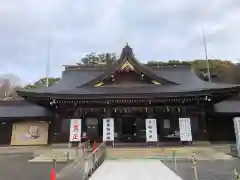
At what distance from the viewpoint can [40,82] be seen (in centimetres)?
4678

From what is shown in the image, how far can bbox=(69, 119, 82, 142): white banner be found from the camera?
50.8 feet

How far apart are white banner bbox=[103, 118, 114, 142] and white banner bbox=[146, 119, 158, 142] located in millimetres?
2180

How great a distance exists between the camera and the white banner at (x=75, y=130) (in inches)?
610

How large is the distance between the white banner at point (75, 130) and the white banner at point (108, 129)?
5.15 feet

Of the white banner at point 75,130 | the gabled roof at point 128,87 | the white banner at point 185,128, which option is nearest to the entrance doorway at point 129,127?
the gabled roof at point 128,87

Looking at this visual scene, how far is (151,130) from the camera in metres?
15.3

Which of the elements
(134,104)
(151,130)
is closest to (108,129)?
(134,104)

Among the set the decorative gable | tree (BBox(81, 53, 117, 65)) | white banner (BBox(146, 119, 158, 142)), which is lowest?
white banner (BBox(146, 119, 158, 142))

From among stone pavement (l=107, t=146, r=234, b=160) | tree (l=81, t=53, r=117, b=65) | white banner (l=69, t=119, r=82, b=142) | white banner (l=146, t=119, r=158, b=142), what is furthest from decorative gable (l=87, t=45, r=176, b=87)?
tree (l=81, t=53, r=117, b=65)

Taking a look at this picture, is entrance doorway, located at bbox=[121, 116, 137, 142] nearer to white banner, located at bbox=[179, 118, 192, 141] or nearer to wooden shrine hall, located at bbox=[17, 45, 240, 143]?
wooden shrine hall, located at bbox=[17, 45, 240, 143]

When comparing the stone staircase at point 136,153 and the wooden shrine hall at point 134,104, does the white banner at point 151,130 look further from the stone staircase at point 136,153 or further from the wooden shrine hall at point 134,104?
the wooden shrine hall at point 134,104

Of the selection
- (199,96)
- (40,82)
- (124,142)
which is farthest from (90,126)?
(40,82)

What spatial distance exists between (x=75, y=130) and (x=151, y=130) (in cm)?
474

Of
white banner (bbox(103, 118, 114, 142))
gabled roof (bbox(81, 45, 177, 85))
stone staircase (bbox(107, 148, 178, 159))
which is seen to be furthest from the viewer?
gabled roof (bbox(81, 45, 177, 85))
